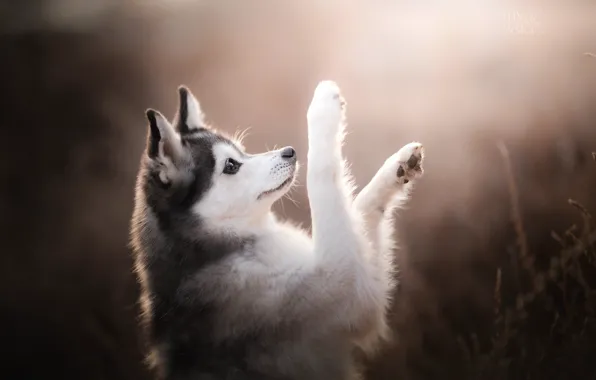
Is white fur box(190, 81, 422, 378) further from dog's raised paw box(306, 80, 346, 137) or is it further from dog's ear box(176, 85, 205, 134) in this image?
dog's ear box(176, 85, 205, 134)

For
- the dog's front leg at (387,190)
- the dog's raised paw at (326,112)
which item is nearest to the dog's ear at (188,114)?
the dog's raised paw at (326,112)

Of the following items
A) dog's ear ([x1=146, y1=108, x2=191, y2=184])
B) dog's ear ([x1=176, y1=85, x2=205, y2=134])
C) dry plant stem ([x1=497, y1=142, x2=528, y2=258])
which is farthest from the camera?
dry plant stem ([x1=497, y1=142, x2=528, y2=258])

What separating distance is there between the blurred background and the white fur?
0.12m

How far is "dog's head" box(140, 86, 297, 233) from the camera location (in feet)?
5.26

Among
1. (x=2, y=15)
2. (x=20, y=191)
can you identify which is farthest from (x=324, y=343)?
(x=2, y=15)

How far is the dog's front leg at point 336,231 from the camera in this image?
62.8 inches

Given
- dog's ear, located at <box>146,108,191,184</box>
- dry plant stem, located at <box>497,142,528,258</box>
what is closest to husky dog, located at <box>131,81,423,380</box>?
dog's ear, located at <box>146,108,191,184</box>

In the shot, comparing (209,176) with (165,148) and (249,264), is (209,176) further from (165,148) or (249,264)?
(249,264)

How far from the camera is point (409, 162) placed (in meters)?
1.76

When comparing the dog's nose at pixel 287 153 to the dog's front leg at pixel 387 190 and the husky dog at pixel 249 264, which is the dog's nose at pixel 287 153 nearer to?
the husky dog at pixel 249 264

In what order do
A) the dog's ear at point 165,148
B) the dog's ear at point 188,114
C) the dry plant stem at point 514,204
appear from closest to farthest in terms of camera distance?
the dog's ear at point 165,148 < the dog's ear at point 188,114 < the dry plant stem at point 514,204

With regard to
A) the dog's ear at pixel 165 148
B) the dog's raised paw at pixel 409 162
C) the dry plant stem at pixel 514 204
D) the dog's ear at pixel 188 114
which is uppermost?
the dog's ear at pixel 188 114

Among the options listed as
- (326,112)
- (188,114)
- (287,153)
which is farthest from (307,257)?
(188,114)

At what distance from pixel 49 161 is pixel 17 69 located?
0.29 meters
